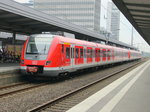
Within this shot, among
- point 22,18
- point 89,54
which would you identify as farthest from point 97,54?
point 22,18

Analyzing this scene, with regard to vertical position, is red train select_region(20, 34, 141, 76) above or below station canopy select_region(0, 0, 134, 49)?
below

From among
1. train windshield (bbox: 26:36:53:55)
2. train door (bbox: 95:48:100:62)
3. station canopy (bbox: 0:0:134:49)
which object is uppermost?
station canopy (bbox: 0:0:134:49)

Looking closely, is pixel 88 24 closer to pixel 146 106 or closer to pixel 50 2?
pixel 50 2

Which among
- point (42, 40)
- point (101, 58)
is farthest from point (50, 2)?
point (42, 40)

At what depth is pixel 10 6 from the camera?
544 inches

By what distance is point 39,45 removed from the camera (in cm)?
1209

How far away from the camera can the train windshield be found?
38.8ft

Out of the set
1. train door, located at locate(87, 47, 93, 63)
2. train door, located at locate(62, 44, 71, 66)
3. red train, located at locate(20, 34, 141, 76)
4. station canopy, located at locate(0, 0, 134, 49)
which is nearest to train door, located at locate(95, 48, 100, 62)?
train door, located at locate(87, 47, 93, 63)

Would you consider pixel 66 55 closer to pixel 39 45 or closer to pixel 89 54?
pixel 39 45

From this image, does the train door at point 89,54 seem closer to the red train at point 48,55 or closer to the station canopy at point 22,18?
the red train at point 48,55

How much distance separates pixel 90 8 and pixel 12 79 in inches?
3970

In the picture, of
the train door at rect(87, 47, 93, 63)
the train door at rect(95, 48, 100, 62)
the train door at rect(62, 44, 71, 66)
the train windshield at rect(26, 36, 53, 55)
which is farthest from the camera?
the train door at rect(95, 48, 100, 62)

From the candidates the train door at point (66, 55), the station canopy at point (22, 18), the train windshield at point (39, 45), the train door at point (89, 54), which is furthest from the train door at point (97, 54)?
the train windshield at point (39, 45)

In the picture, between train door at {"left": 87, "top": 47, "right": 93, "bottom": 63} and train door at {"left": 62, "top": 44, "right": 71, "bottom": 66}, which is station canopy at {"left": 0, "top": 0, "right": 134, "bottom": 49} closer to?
train door at {"left": 87, "top": 47, "right": 93, "bottom": 63}
